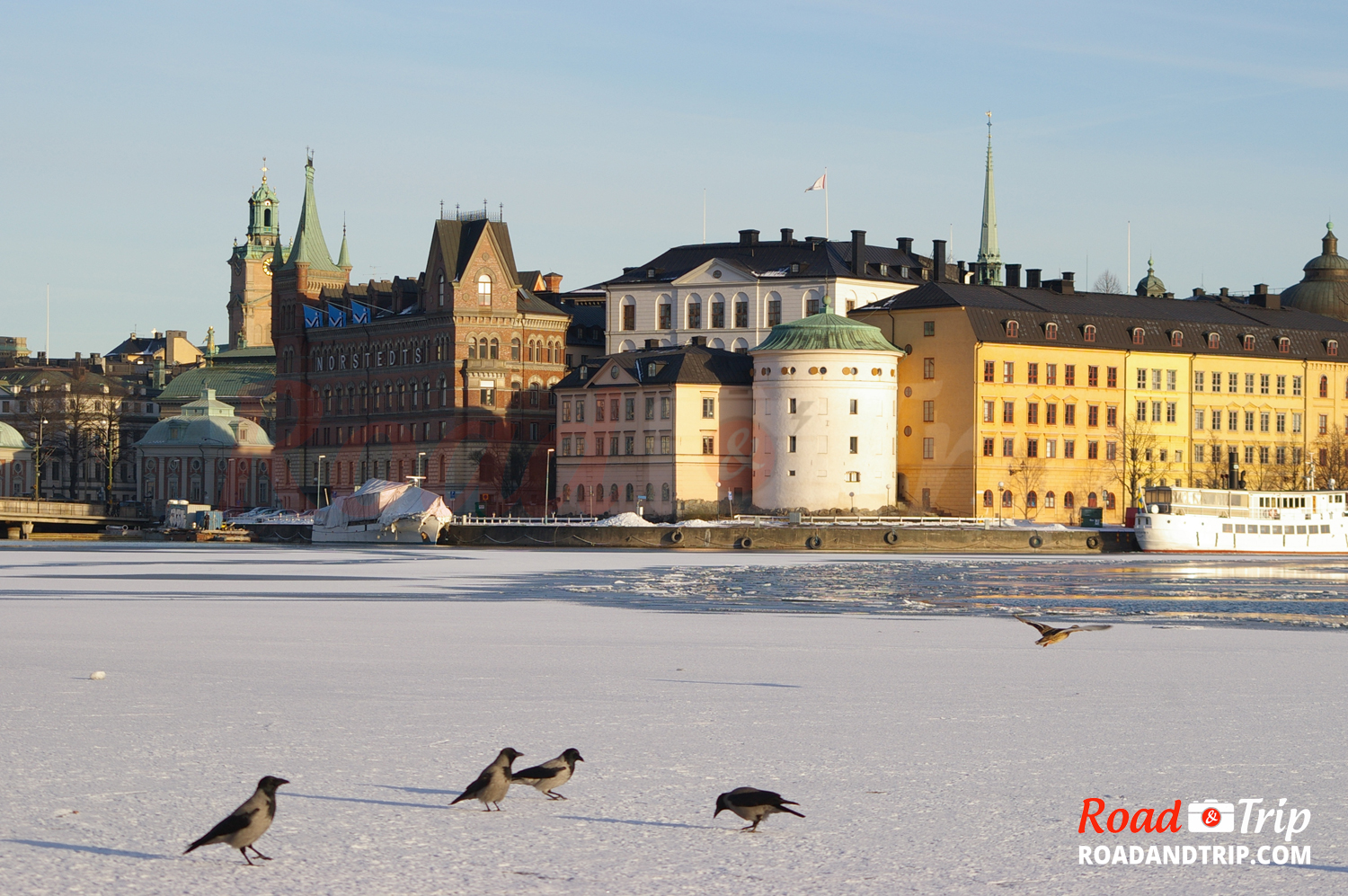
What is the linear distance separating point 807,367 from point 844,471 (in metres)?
7.29

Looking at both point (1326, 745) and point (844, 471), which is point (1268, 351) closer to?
point (844, 471)

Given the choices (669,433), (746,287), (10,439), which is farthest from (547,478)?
(10,439)

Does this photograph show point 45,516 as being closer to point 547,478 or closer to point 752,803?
point 547,478

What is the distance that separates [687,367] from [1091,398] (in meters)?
27.8

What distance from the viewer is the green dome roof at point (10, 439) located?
182250mm

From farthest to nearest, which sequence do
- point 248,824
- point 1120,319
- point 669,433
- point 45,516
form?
point 45,516 < point 1120,319 < point 669,433 < point 248,824

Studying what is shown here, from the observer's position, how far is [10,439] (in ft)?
601

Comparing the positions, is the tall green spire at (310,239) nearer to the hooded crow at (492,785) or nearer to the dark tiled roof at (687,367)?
the dark tiled roof at (687,367)

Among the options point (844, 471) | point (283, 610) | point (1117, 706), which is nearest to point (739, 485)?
point (844, 471)

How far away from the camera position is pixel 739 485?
132 m

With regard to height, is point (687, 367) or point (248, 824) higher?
point (687, 367)

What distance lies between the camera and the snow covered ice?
13781 millimetres

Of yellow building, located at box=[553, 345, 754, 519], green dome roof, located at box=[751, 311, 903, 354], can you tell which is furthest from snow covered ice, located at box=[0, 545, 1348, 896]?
yellow building, located at box=[553, 345, 754, 519]

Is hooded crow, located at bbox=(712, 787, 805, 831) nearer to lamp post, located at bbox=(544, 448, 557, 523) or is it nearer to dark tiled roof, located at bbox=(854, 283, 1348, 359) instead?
dark tiled roof, located at bbox=(854, 283, 1348, 359)
